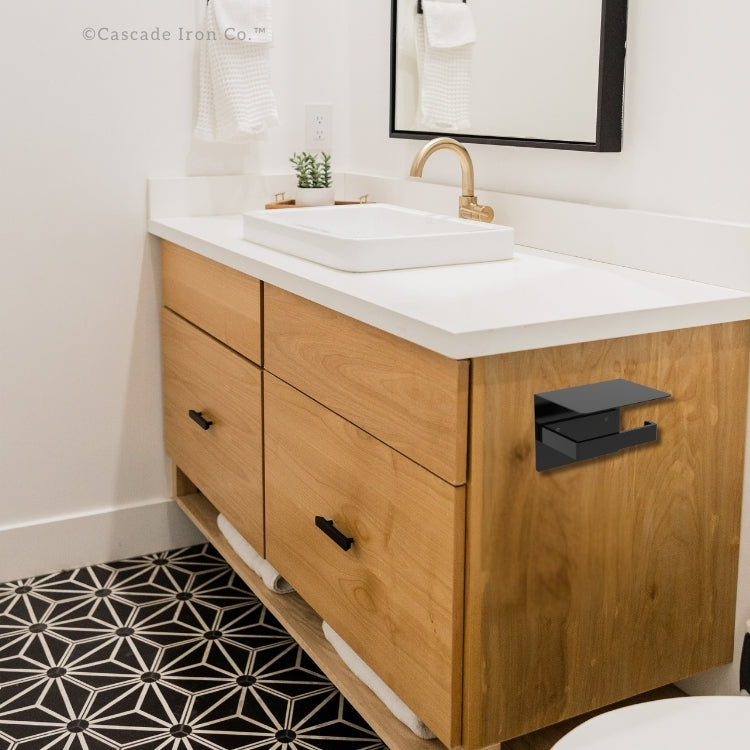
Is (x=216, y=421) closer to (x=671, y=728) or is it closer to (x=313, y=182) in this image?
(x=313, y=182)

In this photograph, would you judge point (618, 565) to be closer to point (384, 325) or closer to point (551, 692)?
point (551, 692)

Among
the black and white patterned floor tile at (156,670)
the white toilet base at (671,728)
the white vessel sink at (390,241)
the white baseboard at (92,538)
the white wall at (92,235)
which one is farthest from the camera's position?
the white baseboard at (92,538)

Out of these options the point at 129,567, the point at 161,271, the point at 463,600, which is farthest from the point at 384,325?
the point at 129,567

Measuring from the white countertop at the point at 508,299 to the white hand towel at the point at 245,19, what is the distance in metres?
0.70

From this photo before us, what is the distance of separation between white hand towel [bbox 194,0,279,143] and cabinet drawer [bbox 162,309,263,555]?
458 millimetres

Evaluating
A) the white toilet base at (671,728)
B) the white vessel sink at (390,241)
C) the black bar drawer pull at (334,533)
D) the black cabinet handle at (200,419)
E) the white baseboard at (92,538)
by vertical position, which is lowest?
the white baseboard at (92,538)

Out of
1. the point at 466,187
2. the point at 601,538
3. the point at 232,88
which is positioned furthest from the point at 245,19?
the point at 601,538

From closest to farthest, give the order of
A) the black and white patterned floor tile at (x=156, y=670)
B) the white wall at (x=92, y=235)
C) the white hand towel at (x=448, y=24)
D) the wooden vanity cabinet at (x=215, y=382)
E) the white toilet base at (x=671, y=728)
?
the white toilet base at (x=671, y=728), the black and white patterned floor tile at (x=156, y=670), the wooden vanity cabinet at (x=215, y=382), the white hand towel at (x=448, y=24), the white wall at (x=92, y=235)

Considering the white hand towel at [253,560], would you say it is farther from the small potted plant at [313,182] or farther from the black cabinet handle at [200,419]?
the small potted plant at [313,182]

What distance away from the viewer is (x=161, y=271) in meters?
2.38

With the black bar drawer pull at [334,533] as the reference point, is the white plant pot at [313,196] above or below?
above

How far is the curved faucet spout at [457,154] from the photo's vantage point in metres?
1.82

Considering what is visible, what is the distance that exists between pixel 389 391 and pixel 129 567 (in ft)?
4.28

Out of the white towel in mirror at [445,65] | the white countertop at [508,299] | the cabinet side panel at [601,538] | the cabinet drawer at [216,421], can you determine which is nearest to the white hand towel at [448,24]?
the white towel in mirror at [445,65]
